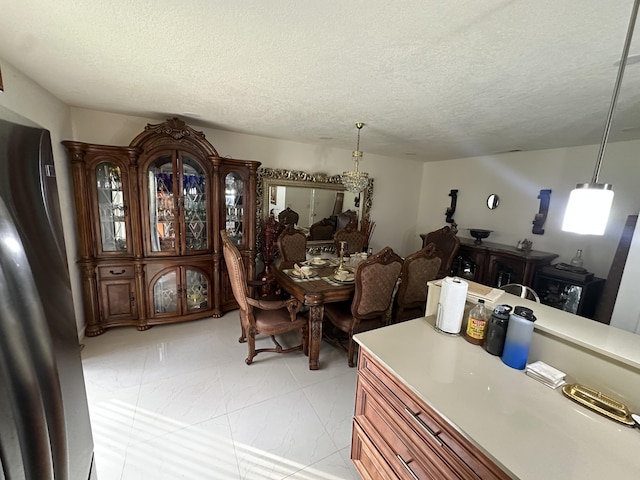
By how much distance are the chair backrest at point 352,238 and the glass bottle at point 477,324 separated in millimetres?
2459

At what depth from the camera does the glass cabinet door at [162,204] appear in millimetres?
2775

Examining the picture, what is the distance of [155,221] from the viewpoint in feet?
9.35

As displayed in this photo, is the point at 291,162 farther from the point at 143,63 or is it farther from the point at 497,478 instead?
the point at 497,478

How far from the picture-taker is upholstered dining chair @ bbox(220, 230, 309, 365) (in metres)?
2.22

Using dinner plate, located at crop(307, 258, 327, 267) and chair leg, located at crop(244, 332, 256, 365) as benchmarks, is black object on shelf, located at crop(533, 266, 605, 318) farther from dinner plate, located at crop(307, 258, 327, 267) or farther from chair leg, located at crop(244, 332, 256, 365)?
chair leg, located at crop(244, 332, 256, 365)

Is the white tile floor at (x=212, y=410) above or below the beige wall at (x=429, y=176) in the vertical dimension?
below

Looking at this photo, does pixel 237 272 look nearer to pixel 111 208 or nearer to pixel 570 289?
pixel 111 208

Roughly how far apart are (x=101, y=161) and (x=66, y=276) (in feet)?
8.09

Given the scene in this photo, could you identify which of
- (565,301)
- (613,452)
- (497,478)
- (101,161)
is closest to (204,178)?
(101,161)

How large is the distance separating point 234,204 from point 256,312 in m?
1.46

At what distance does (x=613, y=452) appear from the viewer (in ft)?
2.61

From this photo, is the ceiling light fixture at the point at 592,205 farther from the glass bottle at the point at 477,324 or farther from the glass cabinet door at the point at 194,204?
the glass cabinet door at the point at 194,204

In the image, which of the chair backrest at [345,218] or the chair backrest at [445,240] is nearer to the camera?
the chair backrest at [445,240]

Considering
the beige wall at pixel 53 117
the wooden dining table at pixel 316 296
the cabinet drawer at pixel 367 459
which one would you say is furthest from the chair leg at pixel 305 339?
the beige wall at pixel 53 117
